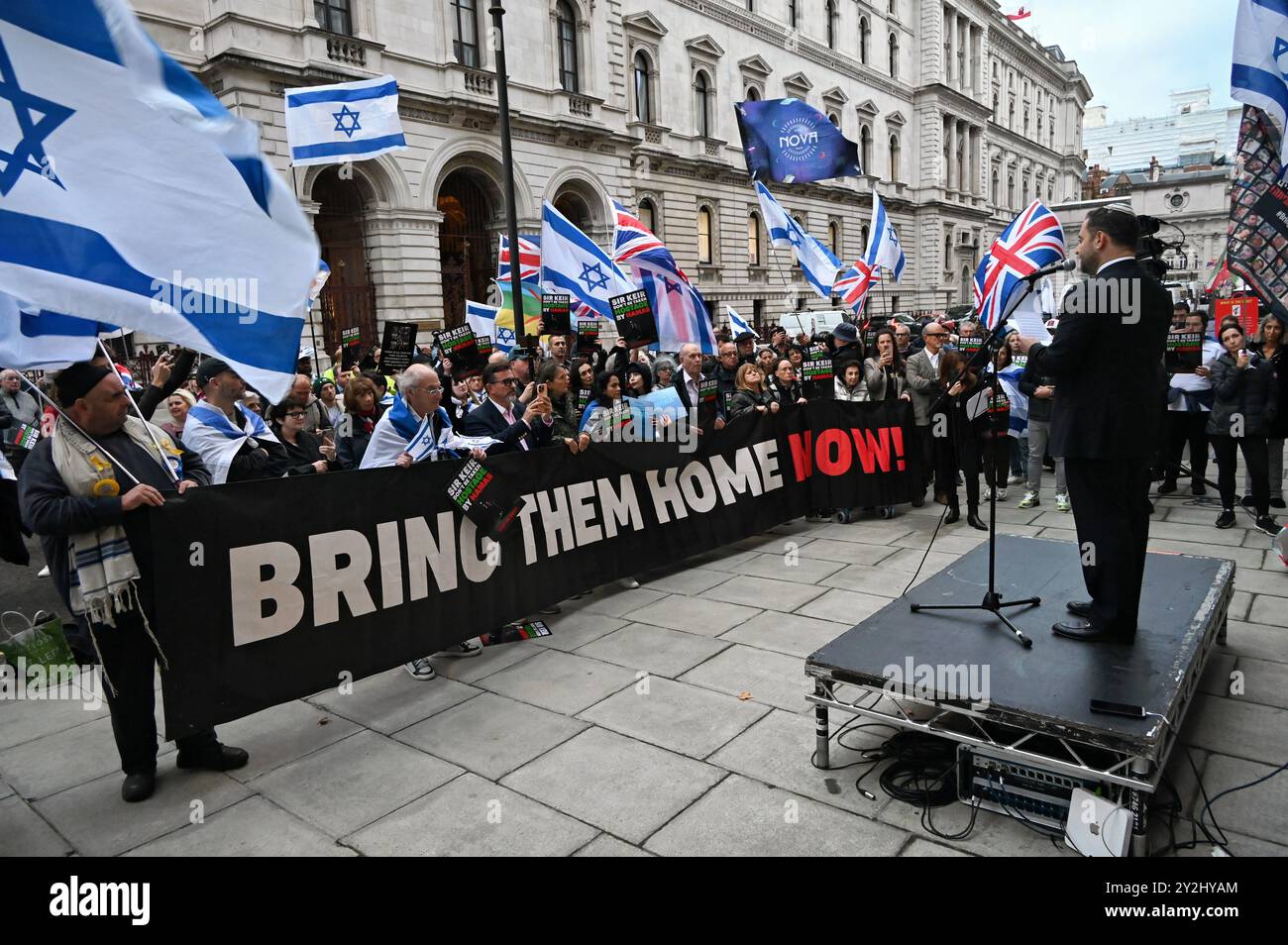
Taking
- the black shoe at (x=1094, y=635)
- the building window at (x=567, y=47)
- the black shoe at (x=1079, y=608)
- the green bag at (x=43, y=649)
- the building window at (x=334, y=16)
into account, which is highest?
the building window at (x=567, y=47)


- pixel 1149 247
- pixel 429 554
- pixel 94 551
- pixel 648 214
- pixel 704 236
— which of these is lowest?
pixel 429 554

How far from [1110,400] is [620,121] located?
28.9 m

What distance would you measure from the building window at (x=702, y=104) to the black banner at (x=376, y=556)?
3198 centimetres

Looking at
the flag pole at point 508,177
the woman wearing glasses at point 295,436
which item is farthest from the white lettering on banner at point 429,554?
the flag pole at point 508,177

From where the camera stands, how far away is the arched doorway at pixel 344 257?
74.6 feet

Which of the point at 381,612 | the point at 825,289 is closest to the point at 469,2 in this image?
the point at 825,289

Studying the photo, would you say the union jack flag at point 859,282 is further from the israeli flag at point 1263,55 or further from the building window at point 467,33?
the building window at point 467,33

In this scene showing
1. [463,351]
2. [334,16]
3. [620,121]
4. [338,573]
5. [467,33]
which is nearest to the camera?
[338,573]

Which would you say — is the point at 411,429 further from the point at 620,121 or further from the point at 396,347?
the point at 620,121

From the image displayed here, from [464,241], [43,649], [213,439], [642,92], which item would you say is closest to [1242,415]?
[213,439]

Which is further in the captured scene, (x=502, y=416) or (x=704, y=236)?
(x=704, y=236)

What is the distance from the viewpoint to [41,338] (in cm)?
332

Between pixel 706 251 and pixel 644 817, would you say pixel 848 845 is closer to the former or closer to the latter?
pixel 644 817
